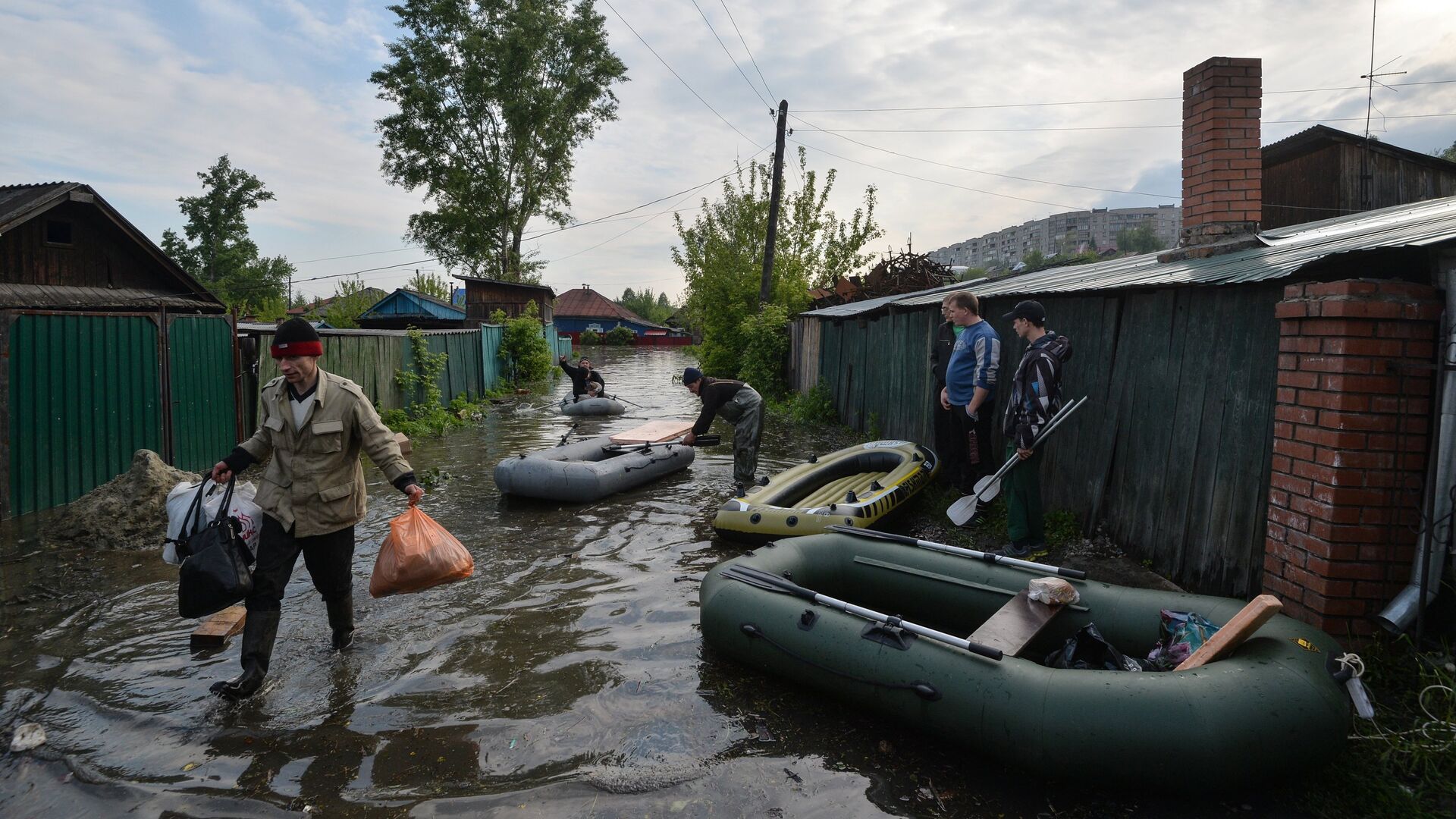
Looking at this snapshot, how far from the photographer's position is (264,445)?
4.01 m

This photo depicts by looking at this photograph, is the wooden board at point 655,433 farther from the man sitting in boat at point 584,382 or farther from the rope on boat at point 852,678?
the man sitting in boat at point 584,382

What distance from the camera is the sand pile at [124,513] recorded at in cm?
608

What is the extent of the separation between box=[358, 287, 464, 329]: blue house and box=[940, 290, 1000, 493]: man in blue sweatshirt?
2914cm

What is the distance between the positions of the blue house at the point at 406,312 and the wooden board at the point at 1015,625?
103ft

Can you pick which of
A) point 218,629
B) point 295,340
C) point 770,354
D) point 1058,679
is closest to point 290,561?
point 218,629

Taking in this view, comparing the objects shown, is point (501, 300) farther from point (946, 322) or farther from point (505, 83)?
point (946, 322)

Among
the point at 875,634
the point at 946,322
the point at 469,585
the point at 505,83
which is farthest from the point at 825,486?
the point at 505,83

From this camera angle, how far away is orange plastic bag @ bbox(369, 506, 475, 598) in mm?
4008

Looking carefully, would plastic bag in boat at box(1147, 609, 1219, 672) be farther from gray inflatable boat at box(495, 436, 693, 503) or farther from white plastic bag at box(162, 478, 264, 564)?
gray inflatable boat at box(495, 436, 693, 503)

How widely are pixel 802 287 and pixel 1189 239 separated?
50.8 ft

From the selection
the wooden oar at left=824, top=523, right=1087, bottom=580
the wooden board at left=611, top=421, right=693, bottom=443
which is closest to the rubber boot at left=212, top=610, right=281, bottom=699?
the wooden oar at left=824, top=523, right=1087, bottom=580

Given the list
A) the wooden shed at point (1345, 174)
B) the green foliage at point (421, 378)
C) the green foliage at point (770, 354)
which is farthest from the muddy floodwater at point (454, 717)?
the wooden shed at point (1345, 174)

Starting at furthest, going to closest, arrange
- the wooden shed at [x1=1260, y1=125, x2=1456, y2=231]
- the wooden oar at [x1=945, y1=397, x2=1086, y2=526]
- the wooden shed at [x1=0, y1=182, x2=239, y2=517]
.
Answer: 1. the wooden shed at [x1=1260, y1=125, x2=1456, y2=231]
2. the wooden shed at [x1=0, y1=182, x2=239, y2=517]
3. the wooden oar at [x1=945, y1=397, x2=1086, y2=526]

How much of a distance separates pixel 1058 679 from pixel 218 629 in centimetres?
437
